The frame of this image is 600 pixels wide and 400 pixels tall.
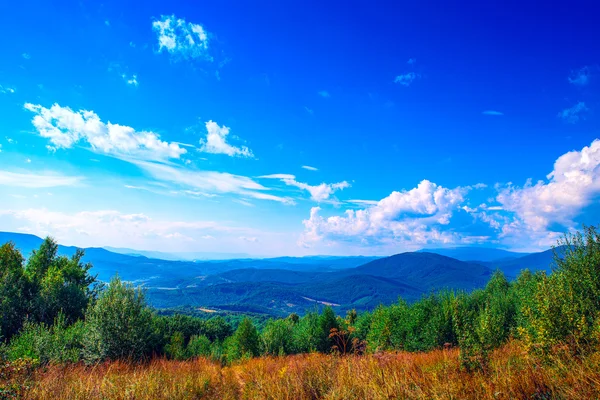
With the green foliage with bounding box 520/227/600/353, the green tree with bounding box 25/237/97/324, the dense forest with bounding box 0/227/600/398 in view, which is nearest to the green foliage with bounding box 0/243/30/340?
the dense forest with bounding box 0/227/600/398

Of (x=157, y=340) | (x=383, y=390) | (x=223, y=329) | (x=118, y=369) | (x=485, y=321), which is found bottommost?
(x=223, y=329)

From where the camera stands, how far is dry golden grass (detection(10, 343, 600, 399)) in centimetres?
605

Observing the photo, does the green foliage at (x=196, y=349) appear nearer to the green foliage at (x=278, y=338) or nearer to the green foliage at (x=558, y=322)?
the green foliage at (x=278, y=338)

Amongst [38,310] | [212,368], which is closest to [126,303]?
[212,368]

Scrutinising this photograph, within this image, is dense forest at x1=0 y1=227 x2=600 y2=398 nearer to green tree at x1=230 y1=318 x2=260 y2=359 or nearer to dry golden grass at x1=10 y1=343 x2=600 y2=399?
green tree at x1=230 y1=318 x2=260 y2=359

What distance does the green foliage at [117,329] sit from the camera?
13.4m

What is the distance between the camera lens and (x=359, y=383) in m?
7.20

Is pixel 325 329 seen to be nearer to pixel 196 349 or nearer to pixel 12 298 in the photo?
pixel 196 349

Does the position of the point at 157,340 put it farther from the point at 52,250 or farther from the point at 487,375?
the point at 52,250

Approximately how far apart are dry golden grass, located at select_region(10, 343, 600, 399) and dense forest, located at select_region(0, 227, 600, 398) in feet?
2.85

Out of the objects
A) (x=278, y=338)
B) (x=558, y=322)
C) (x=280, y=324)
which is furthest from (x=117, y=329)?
(x=280, y=324)

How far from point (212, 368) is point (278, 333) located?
103 ft

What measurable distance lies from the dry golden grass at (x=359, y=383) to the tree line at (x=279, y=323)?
39.7 inches

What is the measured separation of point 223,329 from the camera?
83.1 m
